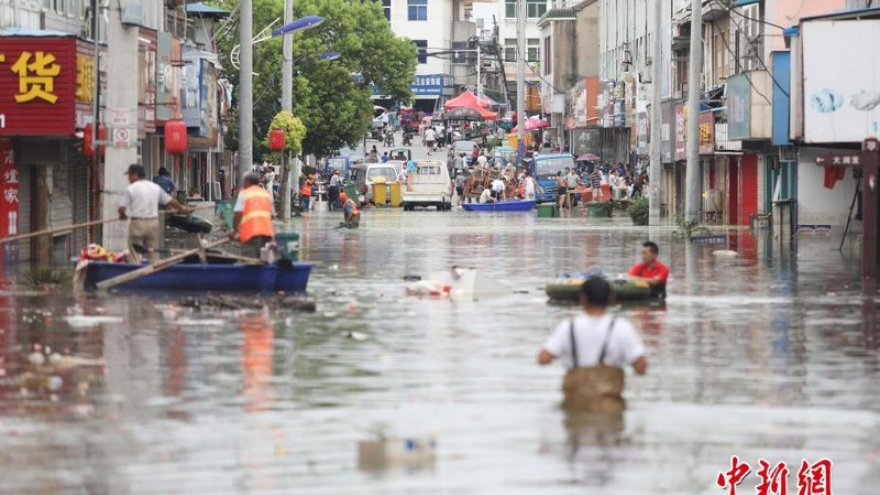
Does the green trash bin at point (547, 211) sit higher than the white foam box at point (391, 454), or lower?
higher

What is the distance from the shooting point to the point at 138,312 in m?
24.3

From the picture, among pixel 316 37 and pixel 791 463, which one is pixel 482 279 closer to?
pixel 791 463

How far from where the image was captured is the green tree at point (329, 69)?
79.6 m

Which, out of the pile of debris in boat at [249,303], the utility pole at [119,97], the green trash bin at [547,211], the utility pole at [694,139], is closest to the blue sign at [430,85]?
the green trash bin at [547,211]

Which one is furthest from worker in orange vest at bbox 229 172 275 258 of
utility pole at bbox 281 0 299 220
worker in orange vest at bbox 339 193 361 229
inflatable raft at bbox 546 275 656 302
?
utility pole at bbox 281 0 299 220

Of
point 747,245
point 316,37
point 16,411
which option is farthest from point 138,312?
point 316,37

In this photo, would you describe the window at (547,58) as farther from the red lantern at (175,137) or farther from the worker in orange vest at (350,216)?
the red lantern at (175,137)

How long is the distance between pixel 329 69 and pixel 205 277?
58.9m

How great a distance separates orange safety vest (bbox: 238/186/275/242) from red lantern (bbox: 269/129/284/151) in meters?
32.3

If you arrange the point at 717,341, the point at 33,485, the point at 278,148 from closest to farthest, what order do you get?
the point at 33,485 → the point at 717,341 → the point at 278,148

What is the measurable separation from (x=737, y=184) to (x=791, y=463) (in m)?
50.1

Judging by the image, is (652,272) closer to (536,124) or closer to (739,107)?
(739,107)

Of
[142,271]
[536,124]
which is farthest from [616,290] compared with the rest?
[536,124]

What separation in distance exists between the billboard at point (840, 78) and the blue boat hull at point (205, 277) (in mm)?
13093
